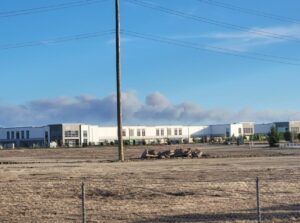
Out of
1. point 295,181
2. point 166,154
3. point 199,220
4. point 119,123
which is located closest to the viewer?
point 199,220

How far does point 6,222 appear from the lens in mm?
15031

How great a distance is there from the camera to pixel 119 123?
179 feet

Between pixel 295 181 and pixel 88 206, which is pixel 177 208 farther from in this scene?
pixel 295 181

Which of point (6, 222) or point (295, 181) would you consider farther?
point (295, 181)

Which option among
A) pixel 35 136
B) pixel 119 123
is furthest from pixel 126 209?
pixel 35 136

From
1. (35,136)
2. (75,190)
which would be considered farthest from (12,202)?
(35,136)

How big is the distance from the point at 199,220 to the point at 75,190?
9270 mm

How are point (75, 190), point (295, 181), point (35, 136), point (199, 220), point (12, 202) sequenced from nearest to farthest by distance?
point (199, 220), point (12, 202), point (75, 190), point (295, 181), point (35, 136)

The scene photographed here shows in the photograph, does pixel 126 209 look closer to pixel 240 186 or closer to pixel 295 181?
pixel 240 186

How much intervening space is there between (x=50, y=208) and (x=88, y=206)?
3.79 feet

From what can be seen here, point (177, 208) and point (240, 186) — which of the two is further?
point (240, 186)

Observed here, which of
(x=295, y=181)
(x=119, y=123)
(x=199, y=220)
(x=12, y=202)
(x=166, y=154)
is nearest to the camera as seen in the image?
(x=199, y=220)

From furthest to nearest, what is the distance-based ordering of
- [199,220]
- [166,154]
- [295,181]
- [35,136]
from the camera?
[35,136]
[166,154]
[295,181]
[199,220]

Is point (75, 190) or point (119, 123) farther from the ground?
point (119, 123)
